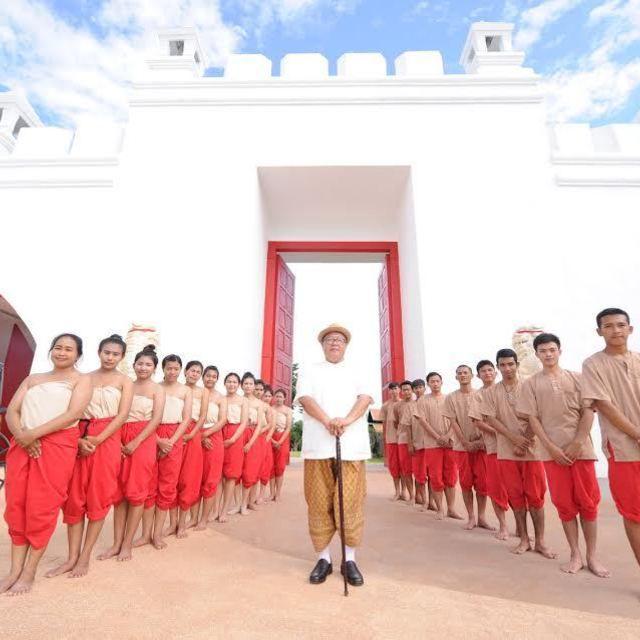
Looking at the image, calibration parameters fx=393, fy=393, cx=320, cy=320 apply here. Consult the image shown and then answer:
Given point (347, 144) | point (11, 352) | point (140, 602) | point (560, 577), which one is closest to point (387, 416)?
point (560, 577)

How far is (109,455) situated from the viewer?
2.41 m

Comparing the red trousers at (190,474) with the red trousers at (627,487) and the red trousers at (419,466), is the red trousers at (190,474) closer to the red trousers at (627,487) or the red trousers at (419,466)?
the red trousers at (419,466)

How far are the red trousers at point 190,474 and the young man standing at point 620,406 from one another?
2.97 m

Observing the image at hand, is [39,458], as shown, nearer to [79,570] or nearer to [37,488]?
[37,488]

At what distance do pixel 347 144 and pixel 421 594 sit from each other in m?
6.95

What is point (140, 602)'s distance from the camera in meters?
1.97

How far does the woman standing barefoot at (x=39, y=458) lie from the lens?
207 cm

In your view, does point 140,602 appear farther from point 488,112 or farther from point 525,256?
point 488,112

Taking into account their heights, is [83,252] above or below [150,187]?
below

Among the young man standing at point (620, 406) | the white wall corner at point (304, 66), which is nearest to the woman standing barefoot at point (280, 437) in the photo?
the young man standing at point (620, 406)

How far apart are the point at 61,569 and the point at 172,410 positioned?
47.8 inches

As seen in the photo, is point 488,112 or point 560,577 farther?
point 488,112

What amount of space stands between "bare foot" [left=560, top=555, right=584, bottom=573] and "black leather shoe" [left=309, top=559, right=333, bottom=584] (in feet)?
4.97

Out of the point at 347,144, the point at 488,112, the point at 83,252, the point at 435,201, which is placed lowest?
the point at 83,252
